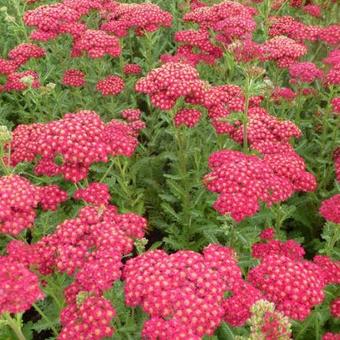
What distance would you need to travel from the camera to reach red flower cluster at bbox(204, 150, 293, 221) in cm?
446

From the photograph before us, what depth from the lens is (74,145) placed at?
4.75 metres

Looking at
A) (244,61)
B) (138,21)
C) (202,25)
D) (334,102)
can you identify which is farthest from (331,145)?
(138,21)

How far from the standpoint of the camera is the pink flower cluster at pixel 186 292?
3283mm

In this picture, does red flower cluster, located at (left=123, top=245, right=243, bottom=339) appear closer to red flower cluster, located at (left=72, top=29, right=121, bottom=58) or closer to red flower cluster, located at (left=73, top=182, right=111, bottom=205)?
red flower cluster, located at (left=73, top=182, right=111, bottom=205)

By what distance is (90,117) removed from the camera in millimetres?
5172

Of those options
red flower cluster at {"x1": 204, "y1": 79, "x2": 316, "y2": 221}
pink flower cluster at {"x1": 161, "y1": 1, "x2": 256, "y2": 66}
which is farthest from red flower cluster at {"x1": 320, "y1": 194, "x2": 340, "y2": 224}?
pink flower cluster at {"x1": 161, "y1": 1, "x2": 256, "y2": 66}

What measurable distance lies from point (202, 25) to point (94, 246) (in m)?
4.91

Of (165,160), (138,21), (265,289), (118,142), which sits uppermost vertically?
(138,21)

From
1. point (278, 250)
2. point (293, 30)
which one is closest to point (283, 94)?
point (293, 30)

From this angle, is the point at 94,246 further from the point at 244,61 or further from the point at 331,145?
the point at 331,145


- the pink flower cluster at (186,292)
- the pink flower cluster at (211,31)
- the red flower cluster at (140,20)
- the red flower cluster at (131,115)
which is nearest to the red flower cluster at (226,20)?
the pink flower cluster at (211,31)

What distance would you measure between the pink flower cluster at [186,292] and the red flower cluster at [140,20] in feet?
14.9

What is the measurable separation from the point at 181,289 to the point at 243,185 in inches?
60.8

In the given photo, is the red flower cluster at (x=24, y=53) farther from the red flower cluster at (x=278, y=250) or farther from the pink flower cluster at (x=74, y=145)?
the red flower cluster at (x=278, y=250)
